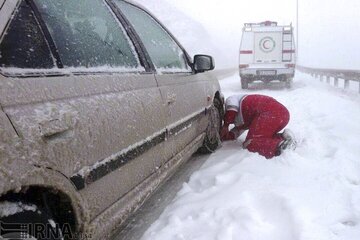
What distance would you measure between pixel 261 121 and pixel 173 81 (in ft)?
5.97

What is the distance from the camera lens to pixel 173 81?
319cm

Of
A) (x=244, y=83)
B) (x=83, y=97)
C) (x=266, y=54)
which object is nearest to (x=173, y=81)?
(x=83, y=97)

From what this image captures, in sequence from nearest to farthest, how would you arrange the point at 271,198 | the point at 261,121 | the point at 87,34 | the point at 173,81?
the point at 87,34 < the point at 271,198 < the point at 173,81 < the point at 261,121

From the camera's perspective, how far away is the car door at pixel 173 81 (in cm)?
296

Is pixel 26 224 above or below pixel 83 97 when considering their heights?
below

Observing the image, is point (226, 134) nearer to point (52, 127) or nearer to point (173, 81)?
point (173, 81)

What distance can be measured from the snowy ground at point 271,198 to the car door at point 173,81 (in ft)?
1.49

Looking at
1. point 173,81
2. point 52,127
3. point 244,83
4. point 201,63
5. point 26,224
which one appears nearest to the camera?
point 26,224

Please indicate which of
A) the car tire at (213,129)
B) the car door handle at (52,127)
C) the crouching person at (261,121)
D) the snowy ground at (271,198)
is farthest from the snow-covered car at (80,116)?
the crouching person at (261,121)

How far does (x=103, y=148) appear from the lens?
6.47 feet

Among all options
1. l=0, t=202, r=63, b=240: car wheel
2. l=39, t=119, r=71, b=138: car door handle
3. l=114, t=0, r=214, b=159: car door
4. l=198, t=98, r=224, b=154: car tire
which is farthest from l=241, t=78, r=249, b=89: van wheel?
l=0, t=202, r=63, b=240: car wheel

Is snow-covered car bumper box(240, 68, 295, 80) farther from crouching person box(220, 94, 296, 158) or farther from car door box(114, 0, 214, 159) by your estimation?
car door box(114, 0, 214, 159)

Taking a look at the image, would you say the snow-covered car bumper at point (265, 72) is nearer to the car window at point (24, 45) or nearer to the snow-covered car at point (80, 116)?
the snow-covered car at point (80, 116)

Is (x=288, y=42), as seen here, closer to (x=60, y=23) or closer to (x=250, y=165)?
(x=250, y=165)
